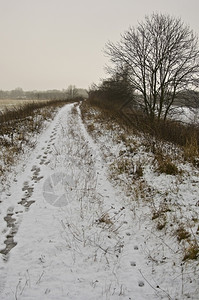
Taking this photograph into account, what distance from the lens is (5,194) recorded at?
13.7 feet

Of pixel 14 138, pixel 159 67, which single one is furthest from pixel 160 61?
pixel 14 138

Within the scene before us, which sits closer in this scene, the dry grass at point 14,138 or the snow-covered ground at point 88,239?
the snow-covered ground at point 88,239

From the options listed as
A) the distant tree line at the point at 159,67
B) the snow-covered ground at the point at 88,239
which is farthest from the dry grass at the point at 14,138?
the distant tree line at the point at 159,67

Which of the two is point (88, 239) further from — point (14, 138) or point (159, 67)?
point (159, 67)

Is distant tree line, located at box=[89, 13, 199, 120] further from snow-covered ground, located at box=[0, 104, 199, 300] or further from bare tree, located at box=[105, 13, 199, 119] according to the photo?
snow-covered ground, located at box=[0, 104, 199, 300]

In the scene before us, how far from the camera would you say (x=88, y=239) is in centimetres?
302

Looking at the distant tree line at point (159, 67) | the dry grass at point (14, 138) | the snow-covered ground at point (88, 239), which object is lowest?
the snow-covered ground at point (88, 239)

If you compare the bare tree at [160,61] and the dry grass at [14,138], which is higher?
the bare tree at [160,61]

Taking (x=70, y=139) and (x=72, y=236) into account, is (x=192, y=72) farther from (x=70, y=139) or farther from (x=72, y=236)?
(x=72, y=236)

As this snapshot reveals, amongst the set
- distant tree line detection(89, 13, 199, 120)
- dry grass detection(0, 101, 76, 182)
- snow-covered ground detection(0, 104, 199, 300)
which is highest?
distant tree line detection(89, 13, 199, 120)

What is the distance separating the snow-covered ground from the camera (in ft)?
7.42

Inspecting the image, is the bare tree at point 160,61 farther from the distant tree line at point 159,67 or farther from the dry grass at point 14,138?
the dry grass at point 14,138

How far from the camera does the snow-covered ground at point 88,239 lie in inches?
89.0

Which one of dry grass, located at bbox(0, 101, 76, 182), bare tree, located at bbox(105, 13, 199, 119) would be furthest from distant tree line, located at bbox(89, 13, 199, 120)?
dry grass, located at bbox(0, 101, 76, 182)
